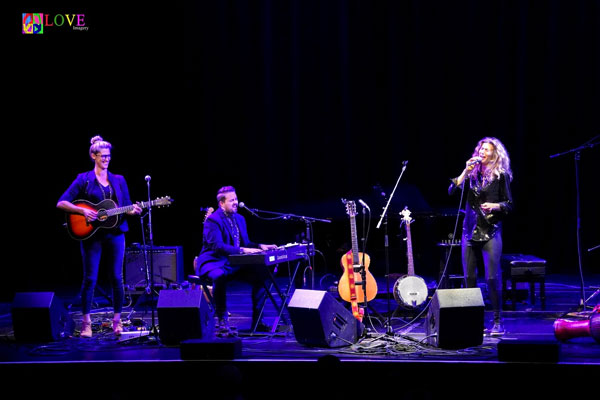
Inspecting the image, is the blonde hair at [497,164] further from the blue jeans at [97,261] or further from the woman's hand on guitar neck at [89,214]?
the woman's hand on guitar neck at [89,214]

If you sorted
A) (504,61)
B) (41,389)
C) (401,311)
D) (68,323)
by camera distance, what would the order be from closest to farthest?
1. (41,389)
2. (68,323)
3. (401,311)
4. (504,61)

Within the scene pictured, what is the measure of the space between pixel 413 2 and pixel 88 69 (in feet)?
18.9

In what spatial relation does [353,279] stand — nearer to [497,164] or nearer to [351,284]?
[351,284]

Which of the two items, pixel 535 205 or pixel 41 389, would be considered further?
pixel 535 205

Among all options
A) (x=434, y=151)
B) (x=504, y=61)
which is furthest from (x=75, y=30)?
(x=504, y=61)

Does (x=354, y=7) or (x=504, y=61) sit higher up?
(x=354, y=7)

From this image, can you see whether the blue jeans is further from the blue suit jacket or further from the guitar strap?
the guitar strap

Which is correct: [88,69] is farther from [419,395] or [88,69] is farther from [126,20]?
[419,395]

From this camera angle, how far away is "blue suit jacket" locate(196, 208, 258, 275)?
250 inches

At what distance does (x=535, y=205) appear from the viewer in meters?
10.4

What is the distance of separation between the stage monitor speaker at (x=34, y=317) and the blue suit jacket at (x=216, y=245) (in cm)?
146

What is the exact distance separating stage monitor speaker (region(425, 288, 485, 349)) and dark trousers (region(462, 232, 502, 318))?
735 millimetres

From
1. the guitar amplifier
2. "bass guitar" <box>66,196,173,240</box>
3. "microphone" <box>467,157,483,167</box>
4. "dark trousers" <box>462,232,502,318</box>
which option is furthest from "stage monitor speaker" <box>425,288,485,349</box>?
the guitar amplifier

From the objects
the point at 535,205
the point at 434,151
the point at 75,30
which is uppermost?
the point at 75,30
